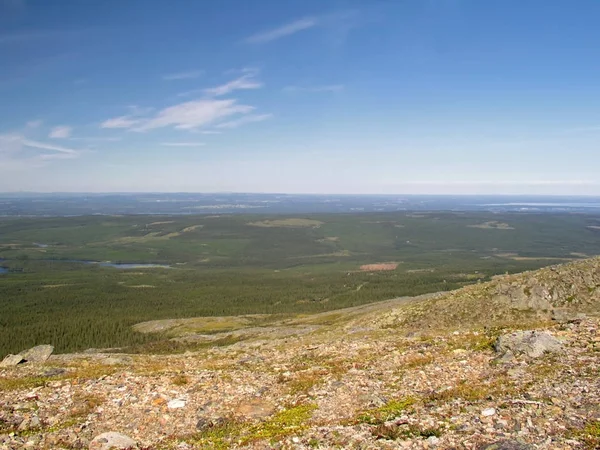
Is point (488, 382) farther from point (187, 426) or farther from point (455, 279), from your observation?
point (455, 279)

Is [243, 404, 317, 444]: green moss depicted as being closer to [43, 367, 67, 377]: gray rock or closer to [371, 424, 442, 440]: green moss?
[371, 424, 442, 440]: green moss

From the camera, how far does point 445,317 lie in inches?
1939

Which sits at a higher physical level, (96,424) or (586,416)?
(586,416)

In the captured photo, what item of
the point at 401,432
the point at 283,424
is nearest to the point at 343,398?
the point at 283,424

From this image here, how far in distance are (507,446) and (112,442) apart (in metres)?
14.2

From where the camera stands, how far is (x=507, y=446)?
13.4m

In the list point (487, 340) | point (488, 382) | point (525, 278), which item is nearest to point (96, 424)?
point (488, 382)

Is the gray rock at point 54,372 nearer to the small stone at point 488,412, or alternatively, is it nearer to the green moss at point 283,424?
the green moss at point 283,424

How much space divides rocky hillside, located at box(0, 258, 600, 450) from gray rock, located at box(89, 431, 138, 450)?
0.07m

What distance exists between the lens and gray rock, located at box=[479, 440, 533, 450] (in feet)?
43.3

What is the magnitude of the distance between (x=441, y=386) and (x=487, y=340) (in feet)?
29.5

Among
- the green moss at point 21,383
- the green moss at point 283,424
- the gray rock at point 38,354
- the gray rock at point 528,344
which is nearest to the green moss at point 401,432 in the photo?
the green moss at point 283,424

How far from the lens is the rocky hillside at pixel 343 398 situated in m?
15.2

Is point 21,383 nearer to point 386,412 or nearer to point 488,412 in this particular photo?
point 386,412
